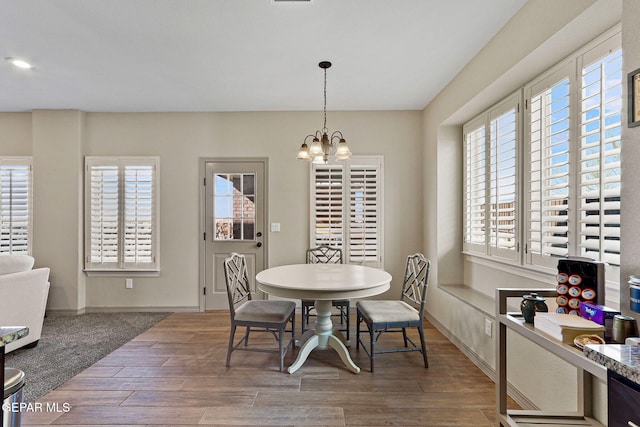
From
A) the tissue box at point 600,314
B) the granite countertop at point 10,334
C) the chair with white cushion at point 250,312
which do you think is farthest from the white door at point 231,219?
the tissue box at point 600,314

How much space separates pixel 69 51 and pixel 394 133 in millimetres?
3451

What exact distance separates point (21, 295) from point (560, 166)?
447 centimetres

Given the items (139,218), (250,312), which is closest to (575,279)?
(250,312)

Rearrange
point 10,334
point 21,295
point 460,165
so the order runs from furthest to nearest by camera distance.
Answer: point 460,165 < point 21,295 < point 10,334

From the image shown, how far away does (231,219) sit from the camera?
13.7 ft

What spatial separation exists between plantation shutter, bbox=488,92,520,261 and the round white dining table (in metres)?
1.06

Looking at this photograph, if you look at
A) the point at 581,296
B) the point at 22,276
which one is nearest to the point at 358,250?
the point at 581,296

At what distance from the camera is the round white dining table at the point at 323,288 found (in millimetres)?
2264

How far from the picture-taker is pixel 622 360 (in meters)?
0.85

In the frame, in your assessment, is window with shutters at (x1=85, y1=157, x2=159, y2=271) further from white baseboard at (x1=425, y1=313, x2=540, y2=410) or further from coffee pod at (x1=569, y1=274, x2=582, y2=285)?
coffee pod at (x1=569, y1=274, x2=582, y2=285)

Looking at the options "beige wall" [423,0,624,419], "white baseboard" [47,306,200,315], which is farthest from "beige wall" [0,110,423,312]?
"beige wall" [423,0,624,419]

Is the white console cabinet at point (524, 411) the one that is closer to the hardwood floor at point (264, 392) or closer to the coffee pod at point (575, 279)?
the coffee pod at point (575, 279)

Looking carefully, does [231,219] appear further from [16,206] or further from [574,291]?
[574,291]

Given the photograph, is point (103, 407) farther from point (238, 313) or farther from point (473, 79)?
point (473, 79)
